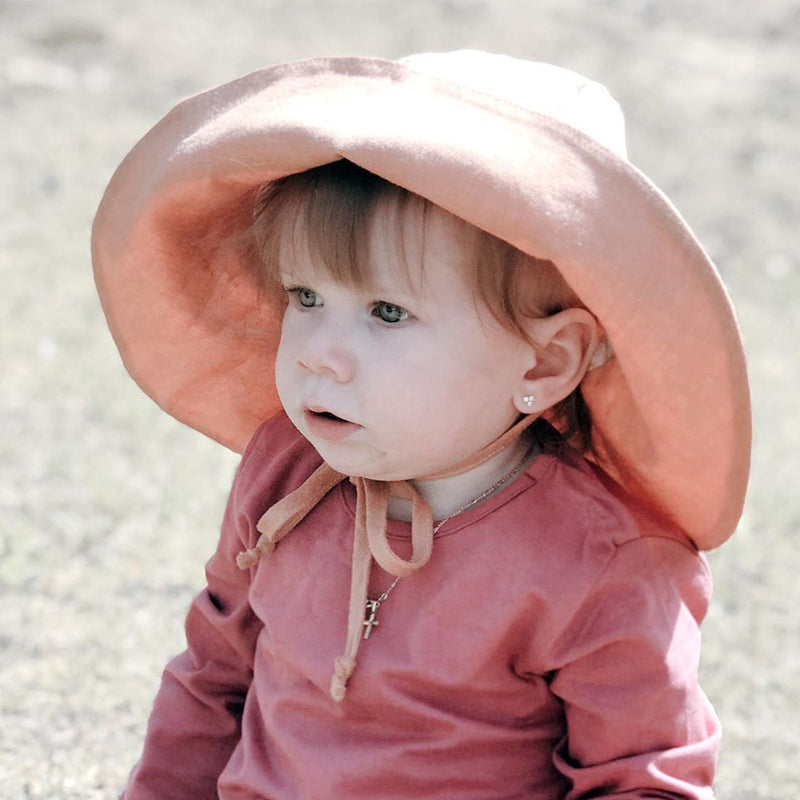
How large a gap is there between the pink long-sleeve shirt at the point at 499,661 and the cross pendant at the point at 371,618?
1cm

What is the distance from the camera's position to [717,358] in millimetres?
1722

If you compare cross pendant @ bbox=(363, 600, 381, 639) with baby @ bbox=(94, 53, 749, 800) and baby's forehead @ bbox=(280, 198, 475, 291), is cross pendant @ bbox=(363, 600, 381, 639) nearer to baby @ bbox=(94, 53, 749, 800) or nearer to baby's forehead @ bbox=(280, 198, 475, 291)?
baby @ bbox=(94, 53, 749, 800)

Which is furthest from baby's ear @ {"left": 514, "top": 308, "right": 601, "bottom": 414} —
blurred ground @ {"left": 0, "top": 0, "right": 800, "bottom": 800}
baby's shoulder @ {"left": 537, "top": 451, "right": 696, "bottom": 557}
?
blurred ground @ {"left": 0, "top": 0, "right": 800, "bottom": 800}

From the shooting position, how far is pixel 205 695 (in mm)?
2312

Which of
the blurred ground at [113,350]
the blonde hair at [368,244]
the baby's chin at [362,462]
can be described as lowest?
the blurred ground at [113,350]

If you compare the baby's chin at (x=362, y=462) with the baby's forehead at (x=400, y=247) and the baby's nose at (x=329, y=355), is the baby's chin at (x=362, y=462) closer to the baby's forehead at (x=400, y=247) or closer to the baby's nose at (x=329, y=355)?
the baby's nose at (x=329, y=355)

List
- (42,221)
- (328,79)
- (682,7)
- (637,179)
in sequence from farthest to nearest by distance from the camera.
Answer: (682,7)
(42,221)
(328,79)
(637,179)

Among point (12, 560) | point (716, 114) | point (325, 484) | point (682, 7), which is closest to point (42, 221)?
point (12, 560)

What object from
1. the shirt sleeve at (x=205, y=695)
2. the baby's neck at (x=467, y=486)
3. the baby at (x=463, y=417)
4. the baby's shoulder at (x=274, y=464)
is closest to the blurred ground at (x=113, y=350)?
the shirt sleeve at (x=205, y=695)

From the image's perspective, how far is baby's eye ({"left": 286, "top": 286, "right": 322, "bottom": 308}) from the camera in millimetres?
1932

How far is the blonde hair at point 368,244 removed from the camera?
1.80 m

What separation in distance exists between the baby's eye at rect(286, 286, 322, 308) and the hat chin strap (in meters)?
0.27

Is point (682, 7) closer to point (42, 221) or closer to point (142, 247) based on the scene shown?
point (42, 221)

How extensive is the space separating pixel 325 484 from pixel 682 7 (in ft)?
29.8
